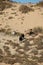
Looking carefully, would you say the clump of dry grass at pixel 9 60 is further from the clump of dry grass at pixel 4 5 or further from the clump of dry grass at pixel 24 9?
the clump of dry grass at pixel 4 5

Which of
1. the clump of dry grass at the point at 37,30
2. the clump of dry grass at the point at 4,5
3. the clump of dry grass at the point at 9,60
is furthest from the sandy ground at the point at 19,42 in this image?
the clump of dry grass at the point at 4,5

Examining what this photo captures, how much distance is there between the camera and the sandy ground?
13969 mm

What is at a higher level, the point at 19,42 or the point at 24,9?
the point at 19,42

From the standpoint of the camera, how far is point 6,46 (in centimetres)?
1627

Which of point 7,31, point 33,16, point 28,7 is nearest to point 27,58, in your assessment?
point 7,31

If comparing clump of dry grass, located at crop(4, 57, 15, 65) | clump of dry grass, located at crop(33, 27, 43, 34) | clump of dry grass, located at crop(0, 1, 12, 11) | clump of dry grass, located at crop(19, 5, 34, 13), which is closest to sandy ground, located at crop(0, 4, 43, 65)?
clump of dry grass, located at crop(4, 57, 15, 65)

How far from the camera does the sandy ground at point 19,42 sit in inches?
550

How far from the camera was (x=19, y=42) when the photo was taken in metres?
17.1

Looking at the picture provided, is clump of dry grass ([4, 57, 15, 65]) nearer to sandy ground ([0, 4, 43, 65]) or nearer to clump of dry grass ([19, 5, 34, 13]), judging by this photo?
sandy ground ([0, 4, 43, 65])

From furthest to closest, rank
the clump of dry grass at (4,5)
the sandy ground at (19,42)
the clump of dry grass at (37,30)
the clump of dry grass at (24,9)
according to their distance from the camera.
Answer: the clump of dry grass at (4,5) → the clump of dry grass at (24,9) → the clump of dry grass at (37,30) → the sandy ground at (19,42)

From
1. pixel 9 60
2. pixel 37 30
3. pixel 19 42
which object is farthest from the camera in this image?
pixel 37 30

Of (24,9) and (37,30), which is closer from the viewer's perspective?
(37,30)

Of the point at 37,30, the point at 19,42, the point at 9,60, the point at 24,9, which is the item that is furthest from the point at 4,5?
the point at 9,60

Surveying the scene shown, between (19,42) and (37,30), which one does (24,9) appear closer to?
(37,30)
